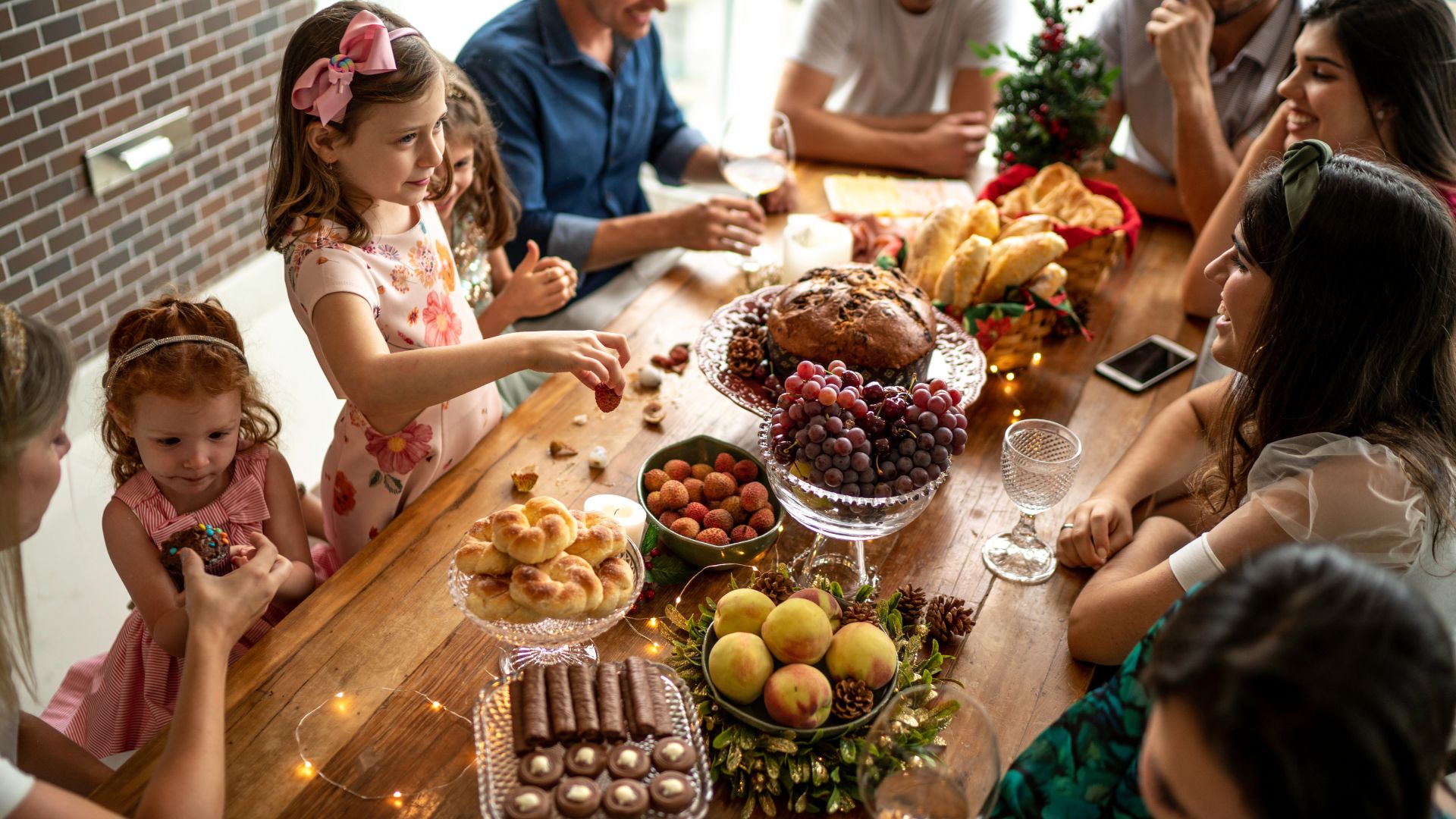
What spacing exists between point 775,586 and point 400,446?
0.76 metres

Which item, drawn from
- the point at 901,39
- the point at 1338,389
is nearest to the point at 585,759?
the point at 1338,389

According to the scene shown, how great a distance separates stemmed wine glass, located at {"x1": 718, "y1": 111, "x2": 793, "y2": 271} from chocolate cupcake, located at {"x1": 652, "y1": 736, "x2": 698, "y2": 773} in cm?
135

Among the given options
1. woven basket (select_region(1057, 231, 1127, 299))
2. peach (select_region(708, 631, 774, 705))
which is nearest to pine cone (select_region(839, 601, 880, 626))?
peach (select_region(708, 631, 774, 705))

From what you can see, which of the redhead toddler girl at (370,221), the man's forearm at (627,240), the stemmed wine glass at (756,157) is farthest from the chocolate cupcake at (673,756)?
the man's forearm at (627,240)

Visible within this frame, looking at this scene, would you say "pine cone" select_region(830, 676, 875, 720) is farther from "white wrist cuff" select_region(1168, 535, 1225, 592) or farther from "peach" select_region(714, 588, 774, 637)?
"white wrist cuff" select_region(1168, 535, 1225, 592)

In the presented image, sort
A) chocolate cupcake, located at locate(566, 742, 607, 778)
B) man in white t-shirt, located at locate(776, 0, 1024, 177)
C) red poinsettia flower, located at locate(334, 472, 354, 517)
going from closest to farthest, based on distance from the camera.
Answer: chocolate cupcake, located at locate(566, 742, 607, 778), red poinsettia flower, located at locate(334, 472, 354, 517), man in white t-shirt, located at locate(776, 0, 1024, 177)

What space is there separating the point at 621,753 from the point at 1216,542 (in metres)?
0.82

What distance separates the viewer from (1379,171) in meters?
1.33

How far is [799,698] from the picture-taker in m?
1.18

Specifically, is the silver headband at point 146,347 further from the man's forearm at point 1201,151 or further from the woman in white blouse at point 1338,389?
the man's forearm at point 1201,151

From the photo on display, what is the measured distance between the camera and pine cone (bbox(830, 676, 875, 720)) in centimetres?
120

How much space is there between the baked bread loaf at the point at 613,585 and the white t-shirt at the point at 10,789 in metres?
0.57

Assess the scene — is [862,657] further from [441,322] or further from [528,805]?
[441,322]

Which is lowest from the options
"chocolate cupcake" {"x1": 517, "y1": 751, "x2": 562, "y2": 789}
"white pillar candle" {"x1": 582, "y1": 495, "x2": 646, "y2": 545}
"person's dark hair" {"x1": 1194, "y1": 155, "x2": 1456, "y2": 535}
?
"white pillar candle" {"x1": 582, "y1": 495, "x2": 646, "y2": 545}
